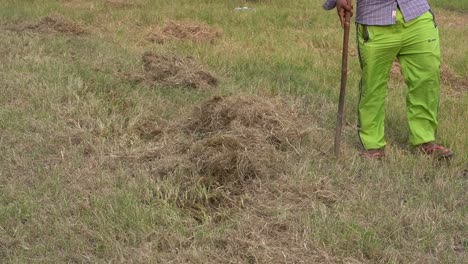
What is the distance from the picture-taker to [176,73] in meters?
6.40

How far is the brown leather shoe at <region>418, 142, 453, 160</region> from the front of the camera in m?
4.34

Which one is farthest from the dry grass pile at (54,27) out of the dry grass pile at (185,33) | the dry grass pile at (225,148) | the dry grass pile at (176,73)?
the dry grass pile at (225,148)

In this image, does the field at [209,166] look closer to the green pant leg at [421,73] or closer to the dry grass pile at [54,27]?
the green pant leg at [421,73]

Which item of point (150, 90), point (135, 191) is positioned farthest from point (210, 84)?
point (135, 191)

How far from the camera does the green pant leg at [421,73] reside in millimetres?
4363

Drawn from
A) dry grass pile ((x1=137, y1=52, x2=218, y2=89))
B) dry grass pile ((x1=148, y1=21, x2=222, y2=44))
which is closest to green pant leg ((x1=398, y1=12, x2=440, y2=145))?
dry grass pile ((x1=137, y1=52, x2=218, y2=89))

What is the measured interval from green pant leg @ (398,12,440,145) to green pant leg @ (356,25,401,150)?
4.0 inches

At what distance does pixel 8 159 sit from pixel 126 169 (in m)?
0.87

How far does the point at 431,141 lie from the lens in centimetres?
446

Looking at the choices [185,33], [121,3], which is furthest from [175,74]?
[121,3]

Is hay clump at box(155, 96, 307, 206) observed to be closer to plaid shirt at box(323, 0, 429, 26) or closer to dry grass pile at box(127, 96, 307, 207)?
dry grass pile at box(127, 96, 307, 207)

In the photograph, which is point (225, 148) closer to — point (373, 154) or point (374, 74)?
point (373, 154)

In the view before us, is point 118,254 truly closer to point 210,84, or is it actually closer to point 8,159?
point 8,159

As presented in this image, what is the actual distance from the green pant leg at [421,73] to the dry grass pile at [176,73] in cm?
232
